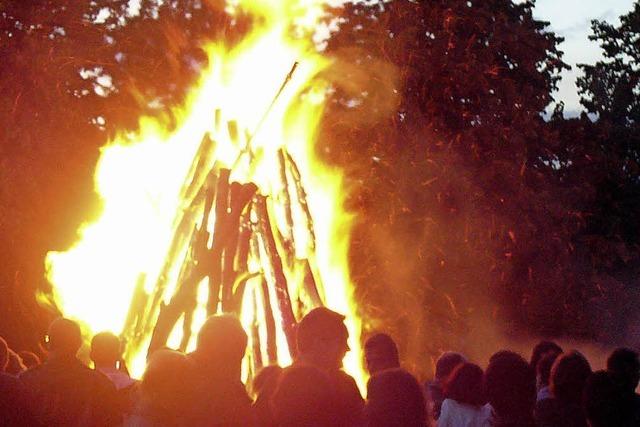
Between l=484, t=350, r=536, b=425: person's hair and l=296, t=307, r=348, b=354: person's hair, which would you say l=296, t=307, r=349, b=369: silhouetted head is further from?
l=484, t=350, r=536, b=425: person's hair

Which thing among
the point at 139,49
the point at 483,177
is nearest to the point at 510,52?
the point at 483,177

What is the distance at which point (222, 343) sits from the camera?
427cm

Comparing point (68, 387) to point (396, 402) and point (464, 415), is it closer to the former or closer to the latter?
point (396, 402)

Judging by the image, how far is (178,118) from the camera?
9.84 m

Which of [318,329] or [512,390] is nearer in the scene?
[512,390]

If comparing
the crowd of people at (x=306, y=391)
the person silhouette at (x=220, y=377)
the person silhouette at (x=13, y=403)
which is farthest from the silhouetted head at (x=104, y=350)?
the person silhouette at (x=220, y=377)

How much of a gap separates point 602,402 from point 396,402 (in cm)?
134

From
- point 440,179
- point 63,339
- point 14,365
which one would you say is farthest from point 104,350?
point 440,179

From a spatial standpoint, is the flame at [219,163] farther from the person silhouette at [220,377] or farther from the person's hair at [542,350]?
the person silhouette at [220,377]

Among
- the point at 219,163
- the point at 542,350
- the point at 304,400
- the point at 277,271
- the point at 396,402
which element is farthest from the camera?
the point at 219,163

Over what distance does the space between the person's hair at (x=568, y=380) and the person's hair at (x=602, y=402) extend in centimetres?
27

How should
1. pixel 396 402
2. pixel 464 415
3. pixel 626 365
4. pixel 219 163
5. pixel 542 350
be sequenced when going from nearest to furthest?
pixel 396 402 < pixel 464 415 < pixel 626 365 < pixel 542 350 < pixel 219 163

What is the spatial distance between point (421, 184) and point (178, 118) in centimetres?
812

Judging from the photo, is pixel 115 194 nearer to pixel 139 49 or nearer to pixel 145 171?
pixel 145 171
